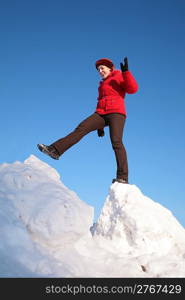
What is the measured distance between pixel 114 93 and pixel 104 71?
18.2 inches

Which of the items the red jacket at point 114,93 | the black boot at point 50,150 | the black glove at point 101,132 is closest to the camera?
the black boot at point 50,150

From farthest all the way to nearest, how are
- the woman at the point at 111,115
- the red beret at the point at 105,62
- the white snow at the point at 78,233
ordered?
the red beret at the point at 105,62 → the woman at the point at 111,115 → the white snow at the point at 78,233

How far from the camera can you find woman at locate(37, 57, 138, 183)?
18.3ft

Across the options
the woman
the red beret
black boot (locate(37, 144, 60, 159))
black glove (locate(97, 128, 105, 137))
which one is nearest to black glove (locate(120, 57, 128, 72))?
the woman

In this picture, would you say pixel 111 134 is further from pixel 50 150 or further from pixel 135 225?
pixel 135 225

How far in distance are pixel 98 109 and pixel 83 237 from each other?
213 cm

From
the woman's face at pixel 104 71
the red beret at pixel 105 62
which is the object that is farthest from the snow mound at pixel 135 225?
the red beret at pixel 105 62

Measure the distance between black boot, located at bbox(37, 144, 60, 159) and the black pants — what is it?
0.07 m

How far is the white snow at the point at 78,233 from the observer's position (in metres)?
4.00

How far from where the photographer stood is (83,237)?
4.87 meters

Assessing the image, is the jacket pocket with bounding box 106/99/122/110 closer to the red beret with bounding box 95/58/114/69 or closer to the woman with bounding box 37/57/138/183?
the woman with bounding box 37/57/138/183

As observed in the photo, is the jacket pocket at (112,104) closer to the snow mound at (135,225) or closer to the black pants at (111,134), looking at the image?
the black pants at (111,134)

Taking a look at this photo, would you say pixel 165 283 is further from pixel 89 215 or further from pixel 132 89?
pixel 132 89

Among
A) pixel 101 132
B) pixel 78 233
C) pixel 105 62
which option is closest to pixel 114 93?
pixel 105 62
